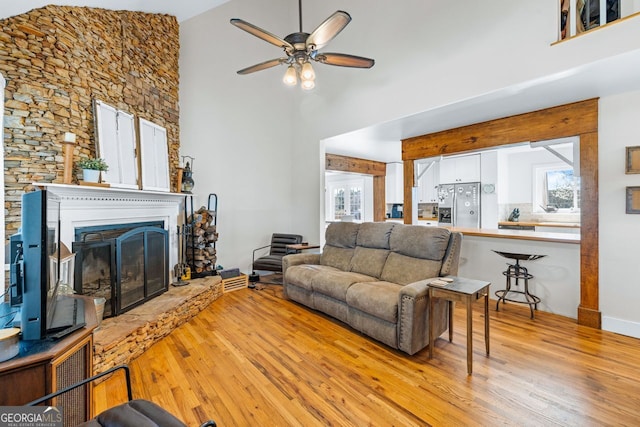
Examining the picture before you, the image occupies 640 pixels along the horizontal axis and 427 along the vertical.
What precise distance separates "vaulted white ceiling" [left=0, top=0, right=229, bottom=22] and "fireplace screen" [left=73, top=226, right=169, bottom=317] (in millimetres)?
1947

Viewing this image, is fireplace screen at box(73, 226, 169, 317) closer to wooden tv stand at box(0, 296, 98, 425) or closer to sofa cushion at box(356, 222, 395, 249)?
wooden tv stand at box(0, 296, 98, 425)

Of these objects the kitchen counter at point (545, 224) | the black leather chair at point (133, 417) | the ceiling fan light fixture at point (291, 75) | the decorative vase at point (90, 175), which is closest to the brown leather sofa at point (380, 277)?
the black leather chair at point (133, 417)

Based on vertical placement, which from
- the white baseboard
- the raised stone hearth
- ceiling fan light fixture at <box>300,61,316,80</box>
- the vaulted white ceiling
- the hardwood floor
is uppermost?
the vaulted white ceiling

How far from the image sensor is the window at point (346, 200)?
882cm

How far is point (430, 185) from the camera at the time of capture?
735 cm

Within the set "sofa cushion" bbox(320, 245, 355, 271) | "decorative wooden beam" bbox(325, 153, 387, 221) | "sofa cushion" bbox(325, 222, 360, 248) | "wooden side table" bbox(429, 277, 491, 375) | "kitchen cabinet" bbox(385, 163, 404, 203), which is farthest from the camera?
"kitchen cabinet" bbox(385, 163, 404, 203)

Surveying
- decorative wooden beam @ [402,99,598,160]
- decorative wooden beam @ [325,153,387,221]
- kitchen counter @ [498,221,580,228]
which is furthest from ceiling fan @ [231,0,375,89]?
kitchen counter @ [498,221,580,228]

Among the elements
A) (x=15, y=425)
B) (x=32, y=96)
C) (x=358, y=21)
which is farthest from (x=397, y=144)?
(x=15, y=425)

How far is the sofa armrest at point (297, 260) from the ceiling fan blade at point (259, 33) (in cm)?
257

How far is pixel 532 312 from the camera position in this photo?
3.23 meters

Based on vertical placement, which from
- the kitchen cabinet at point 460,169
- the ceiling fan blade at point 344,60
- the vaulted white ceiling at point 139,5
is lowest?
the kitchen cabinet at point 460,169

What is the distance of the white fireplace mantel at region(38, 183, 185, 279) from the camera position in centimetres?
248

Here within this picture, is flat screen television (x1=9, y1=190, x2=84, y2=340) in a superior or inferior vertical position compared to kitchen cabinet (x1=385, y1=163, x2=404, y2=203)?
inferior

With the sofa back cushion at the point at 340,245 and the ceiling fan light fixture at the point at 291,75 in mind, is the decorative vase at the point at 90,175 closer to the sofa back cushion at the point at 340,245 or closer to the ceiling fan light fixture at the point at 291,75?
the ceiling fan light fixture at the point at 291,75
